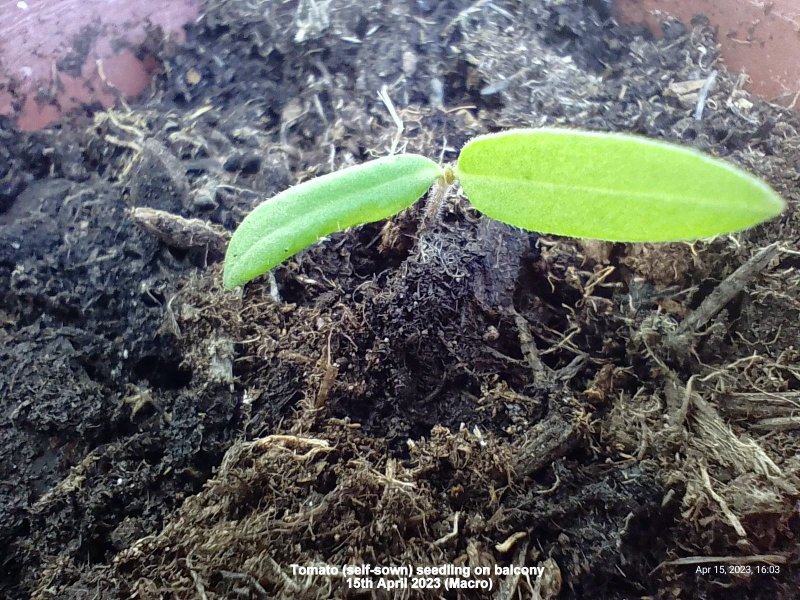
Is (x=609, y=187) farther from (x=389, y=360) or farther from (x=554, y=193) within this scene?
(x=389, y=360)

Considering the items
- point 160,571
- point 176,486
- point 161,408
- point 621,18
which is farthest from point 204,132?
point 621,18

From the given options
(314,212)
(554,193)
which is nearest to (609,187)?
(554,193)

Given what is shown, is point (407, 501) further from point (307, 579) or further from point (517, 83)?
point (517, 83)

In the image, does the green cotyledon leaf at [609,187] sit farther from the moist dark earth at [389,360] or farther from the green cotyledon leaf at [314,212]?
the moist dark earth at [389,360]

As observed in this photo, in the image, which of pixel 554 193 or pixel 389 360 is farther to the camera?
pixel 389 360

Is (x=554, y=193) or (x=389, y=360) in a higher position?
(x=554, y=193)
